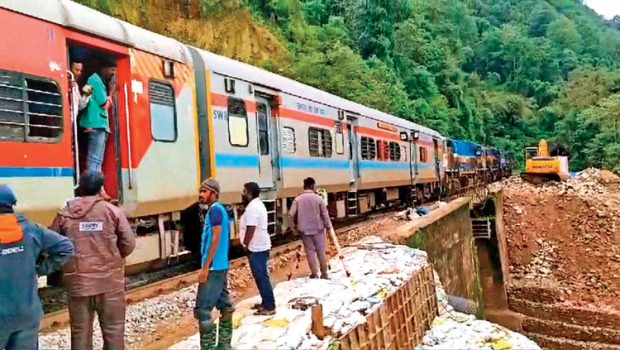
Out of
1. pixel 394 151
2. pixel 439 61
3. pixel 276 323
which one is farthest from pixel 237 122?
pixel 439 61

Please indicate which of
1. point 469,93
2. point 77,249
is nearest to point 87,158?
point 77,249

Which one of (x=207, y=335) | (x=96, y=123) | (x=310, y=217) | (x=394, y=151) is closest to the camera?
(x=207, y=335)

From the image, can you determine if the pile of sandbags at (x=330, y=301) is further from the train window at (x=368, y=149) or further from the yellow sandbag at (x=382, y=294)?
the train window at (x=368, y=149)

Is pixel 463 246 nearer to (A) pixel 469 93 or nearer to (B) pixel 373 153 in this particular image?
(B) pixel 373 153

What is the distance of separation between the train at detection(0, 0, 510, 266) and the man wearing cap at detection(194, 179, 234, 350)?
1.71 metres

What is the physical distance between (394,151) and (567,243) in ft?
35.7

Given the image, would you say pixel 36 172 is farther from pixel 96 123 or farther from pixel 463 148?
pixel 463 148

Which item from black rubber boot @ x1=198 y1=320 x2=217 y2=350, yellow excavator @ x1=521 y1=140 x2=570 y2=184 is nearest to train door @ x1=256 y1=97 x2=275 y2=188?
black rubber boot @ x1=198 y1=320 x2=217 y2=350

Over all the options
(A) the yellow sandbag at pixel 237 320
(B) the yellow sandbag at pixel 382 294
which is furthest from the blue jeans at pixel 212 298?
(B) the yellow sandbag at pixel 382 294

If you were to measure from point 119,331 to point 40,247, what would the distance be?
3.34ft

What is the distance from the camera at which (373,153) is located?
18.4m

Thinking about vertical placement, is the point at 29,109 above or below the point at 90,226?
above

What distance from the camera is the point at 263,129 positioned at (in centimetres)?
1144

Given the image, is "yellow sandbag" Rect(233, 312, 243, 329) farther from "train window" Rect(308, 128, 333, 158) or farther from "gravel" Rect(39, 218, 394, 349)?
"train window" Rect(308, 128, 333, 158)
